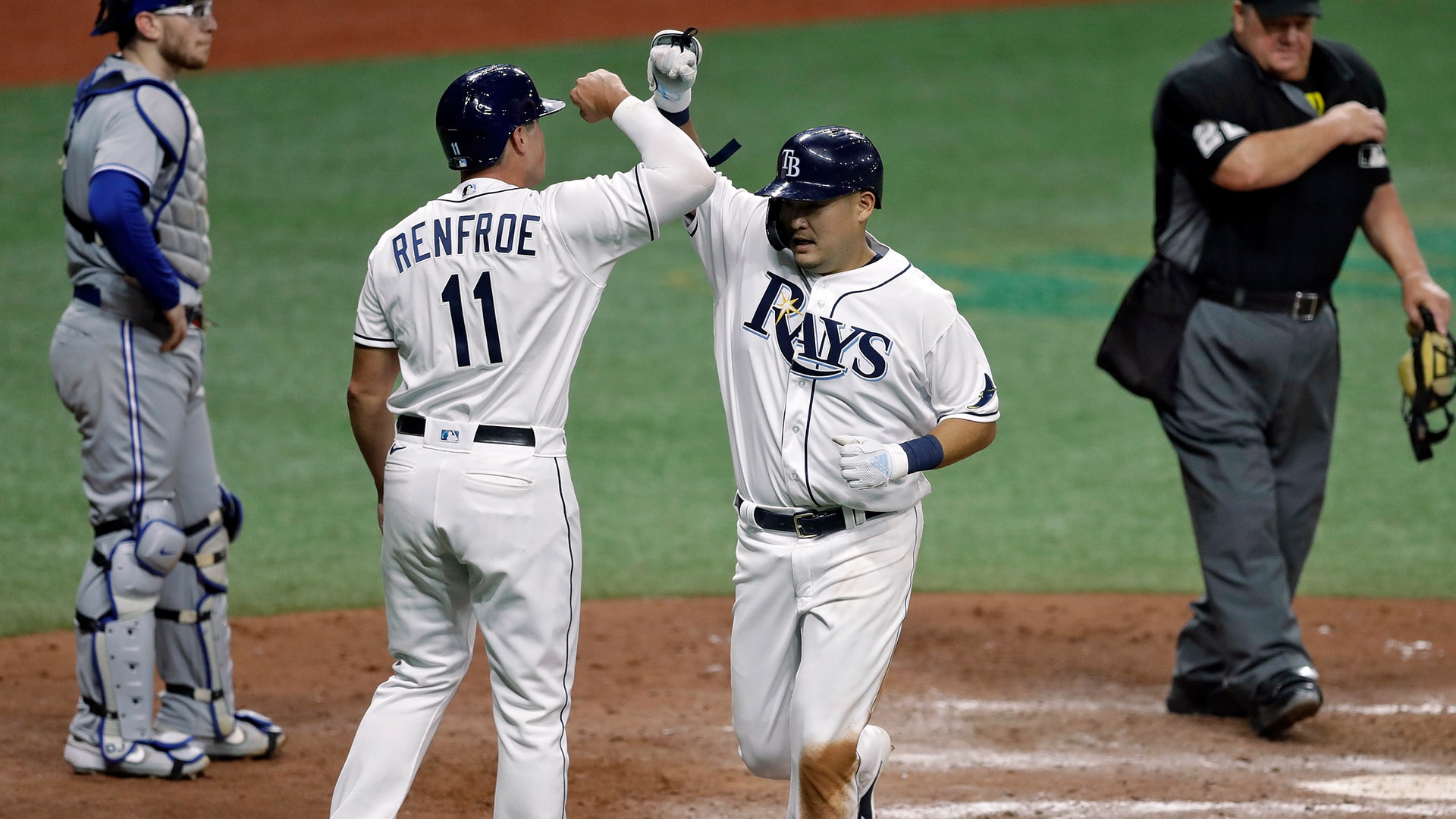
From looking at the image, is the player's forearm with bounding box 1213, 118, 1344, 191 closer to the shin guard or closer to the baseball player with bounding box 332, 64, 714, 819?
the baseball player with bounding box 332, 64, 714, 819

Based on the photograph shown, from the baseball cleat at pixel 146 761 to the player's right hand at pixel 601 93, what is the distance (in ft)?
6.98

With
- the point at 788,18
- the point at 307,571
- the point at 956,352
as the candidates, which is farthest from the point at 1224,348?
the point at 788,18

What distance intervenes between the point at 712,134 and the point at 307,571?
31.5ft

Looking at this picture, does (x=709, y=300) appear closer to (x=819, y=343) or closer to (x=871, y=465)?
(x=819, y=343)

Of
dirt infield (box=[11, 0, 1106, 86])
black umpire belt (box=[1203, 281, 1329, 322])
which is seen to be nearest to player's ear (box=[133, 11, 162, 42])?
black umpire belt (box=[1203, 281, 1329, 322])

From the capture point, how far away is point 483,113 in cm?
374

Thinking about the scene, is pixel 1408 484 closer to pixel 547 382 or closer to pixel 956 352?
pixel 956 352

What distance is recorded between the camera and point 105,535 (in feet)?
15.3

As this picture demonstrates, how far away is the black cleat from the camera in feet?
17.5

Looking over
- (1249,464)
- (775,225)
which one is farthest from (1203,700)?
(775,225)

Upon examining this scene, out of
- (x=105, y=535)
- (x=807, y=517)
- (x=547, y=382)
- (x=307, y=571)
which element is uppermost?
(x=547, y=382)

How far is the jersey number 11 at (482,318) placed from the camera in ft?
12.1

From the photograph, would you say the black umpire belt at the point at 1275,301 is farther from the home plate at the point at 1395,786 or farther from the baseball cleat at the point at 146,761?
the baseball cleat at the point at 146,761

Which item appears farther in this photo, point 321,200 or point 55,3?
point 55,3
